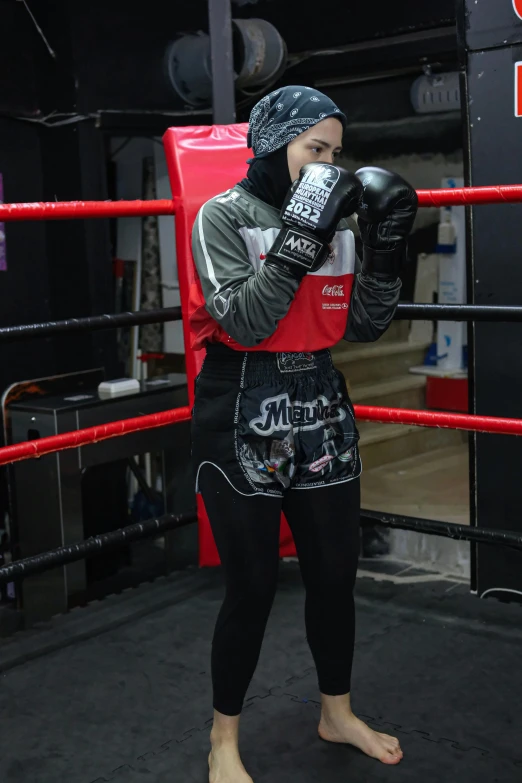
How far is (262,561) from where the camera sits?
1.58 meters

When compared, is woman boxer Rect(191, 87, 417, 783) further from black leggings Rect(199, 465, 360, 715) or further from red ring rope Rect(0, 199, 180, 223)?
red ring rope Rect(0, 199, 180, 223)

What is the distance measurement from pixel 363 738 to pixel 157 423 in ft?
3.03

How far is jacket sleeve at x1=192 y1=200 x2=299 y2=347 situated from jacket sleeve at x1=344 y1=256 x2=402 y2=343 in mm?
236

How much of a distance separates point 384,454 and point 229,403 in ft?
9.19

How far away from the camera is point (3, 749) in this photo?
181 cm

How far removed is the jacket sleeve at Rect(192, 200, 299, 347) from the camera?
A: 1.45 meters

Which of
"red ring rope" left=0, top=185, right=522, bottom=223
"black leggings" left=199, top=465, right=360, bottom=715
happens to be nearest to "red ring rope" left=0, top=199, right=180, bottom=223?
"red ring rope" left=0, top=185, right=522, bottom=223

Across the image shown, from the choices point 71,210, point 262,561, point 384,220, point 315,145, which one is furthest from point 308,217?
point 71,210

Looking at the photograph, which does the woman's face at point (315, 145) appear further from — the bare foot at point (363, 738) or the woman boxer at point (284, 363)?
the bare foot at point (363, 738)

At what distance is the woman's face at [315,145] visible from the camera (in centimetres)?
150

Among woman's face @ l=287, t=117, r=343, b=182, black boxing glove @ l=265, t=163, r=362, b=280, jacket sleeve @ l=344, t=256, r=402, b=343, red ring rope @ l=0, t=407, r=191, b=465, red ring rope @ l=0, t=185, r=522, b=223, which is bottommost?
red ring rope @ l=0, t=407, r=191, b=465

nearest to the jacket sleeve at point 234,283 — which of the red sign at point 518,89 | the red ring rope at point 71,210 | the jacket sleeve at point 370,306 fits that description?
the jacket sleeve at point 370,306

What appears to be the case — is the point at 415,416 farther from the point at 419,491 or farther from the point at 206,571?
the point at 419,491

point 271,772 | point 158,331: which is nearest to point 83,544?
point 271,772
